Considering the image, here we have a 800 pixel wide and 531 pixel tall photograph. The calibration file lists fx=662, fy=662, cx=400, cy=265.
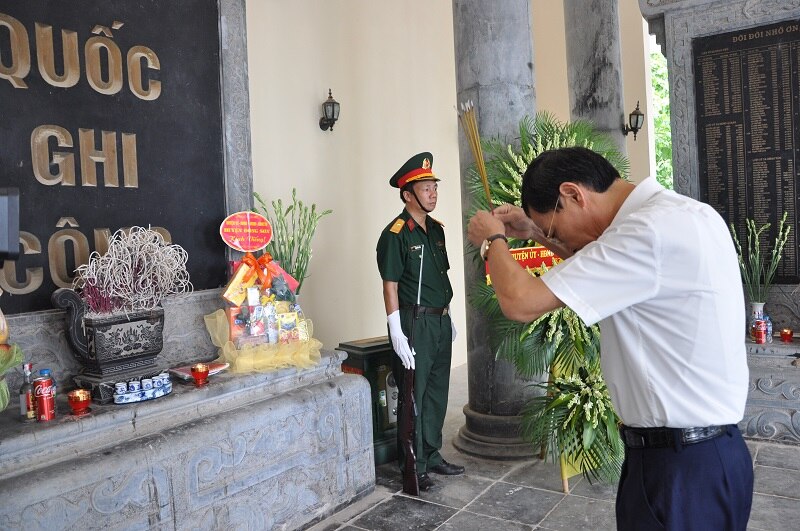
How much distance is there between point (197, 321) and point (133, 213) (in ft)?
2.03

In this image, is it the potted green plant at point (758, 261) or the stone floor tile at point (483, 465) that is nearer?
the stone floor tile at point (483, 465)

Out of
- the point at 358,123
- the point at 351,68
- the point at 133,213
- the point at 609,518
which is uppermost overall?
the point at 351,68

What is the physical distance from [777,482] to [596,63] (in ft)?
15.1

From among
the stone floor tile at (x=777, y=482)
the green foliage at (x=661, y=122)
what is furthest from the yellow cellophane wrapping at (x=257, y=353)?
the green foliage at (x=661, y=122)

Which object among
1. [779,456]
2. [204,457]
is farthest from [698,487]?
[779,456]

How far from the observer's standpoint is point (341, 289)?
17.6 feet

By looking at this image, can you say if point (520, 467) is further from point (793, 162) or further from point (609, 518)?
point (793, 162)

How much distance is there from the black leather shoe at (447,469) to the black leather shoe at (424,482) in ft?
0.44

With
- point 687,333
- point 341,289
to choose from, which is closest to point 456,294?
point 341,289

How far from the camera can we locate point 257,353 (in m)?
3.13

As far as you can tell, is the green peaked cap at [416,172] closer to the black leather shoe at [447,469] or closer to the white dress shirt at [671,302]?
the black leather shoe at [447,469]

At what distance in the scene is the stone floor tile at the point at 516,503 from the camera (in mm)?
3082

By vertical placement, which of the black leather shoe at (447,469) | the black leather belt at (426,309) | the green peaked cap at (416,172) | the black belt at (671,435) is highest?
the green peaked cap at (416,172)

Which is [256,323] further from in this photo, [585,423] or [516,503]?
[585,423]
